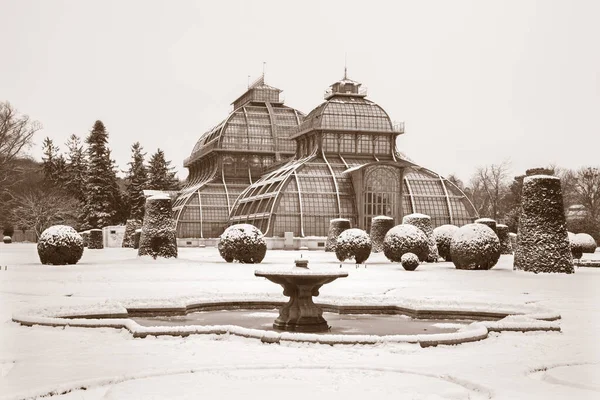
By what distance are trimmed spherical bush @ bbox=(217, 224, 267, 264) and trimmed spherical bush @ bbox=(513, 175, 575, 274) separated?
11.8 meters

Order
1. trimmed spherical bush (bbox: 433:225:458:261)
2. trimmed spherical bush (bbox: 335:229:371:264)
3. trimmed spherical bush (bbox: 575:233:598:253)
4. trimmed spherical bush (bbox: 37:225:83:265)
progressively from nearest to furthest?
trimmed spherical bush (bbox: 37:225:83:265) → trimmed spherical bush (bbox: 335:229:371:264) → trimmed spherical bush (bbox: 433:225:458:261) → trimmed spherical bush (bbox: 575:233:598:253)

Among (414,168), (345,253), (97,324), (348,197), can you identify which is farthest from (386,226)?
(97,324)

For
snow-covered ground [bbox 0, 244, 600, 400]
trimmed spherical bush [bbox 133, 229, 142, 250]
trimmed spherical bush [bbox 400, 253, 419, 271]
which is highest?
trimmed spherical bush [bbox 133, 229, 142, 250]

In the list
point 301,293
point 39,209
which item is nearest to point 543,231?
point 301,293

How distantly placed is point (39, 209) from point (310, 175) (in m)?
29.3

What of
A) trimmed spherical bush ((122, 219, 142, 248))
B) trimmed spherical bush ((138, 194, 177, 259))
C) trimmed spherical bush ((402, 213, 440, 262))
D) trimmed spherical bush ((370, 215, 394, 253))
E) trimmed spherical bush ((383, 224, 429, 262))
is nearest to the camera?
trimmed spherical bush ((383, 224, 429, 262))

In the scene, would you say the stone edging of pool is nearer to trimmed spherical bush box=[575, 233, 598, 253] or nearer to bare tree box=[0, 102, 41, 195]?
bare tree box=[0, 102, 41, 195]

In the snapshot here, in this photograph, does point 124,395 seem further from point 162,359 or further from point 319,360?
point 319,360

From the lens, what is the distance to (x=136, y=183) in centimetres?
8675

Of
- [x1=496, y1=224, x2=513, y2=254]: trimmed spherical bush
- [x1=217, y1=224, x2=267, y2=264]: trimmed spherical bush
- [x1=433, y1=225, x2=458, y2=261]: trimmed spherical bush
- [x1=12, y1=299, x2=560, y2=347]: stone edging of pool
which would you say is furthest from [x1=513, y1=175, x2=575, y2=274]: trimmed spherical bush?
[x1=496, y1=224, x2=513, y2=254]: trimmed spherical bush

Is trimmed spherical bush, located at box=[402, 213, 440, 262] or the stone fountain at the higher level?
trimmed spherical bush, located at box=[402, 213, 440, 262]

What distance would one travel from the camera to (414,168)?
217 feet

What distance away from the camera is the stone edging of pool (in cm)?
1120

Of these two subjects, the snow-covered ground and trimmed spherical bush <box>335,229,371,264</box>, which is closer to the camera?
the snow-covered ground
